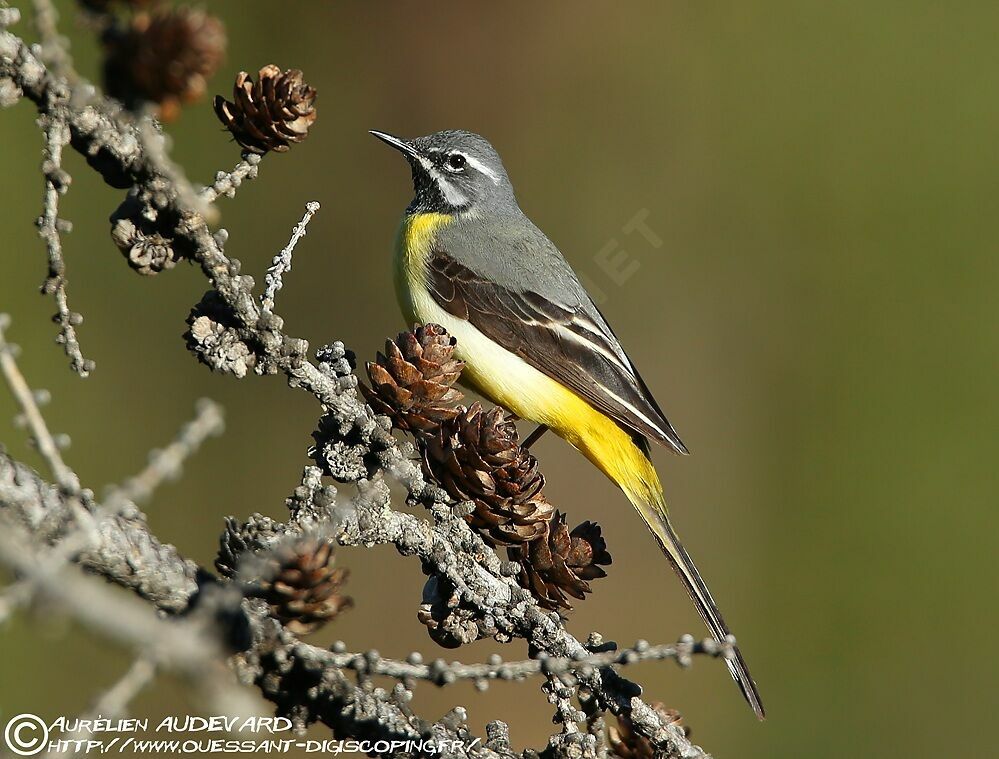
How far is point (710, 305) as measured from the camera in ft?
19.0

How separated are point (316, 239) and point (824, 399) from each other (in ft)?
9.83

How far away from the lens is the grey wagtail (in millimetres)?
3957

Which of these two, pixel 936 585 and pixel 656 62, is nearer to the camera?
pixel 936 585

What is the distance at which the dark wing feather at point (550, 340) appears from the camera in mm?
3953

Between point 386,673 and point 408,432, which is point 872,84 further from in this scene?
point 386,673

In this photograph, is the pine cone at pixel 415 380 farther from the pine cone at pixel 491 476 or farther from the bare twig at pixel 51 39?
the bare twig at pixel 51 39

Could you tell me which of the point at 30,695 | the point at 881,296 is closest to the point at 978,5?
the point at 881,296

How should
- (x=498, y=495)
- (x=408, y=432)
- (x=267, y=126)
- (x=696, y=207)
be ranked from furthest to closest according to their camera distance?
(x=696, y=207), (x=408, y=432), (x=498, y=495), (x=267, y=126)

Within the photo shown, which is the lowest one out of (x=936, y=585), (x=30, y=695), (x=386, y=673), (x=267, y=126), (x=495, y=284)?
(x=30, y=695)

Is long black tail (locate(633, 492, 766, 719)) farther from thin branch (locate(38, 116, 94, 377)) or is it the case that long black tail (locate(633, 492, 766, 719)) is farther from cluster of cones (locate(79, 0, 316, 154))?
cluster of cones (locate(79, 0, 316, 154))

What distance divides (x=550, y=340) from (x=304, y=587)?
8.16ft

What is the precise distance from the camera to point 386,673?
163 centimetres
